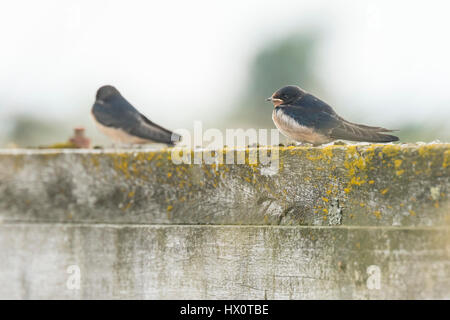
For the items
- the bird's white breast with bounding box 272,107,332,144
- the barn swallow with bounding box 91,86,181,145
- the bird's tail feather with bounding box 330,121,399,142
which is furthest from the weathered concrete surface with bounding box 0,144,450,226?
the bird's white breast with bounding box 272,107,332,144

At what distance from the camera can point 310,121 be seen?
5043mm

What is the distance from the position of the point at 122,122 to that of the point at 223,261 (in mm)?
2507

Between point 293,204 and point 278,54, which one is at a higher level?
point 278,54

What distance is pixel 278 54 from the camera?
60812 mm

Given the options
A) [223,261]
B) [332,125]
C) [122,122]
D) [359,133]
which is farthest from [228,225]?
[122,122]

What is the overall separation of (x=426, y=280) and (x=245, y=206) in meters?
1.09

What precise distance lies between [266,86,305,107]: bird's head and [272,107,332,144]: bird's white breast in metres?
0.16

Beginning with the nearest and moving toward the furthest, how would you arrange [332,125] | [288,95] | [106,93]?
[332,125] < [288,95] < [106,93]

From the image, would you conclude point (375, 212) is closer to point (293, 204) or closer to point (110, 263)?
point (293, 204)

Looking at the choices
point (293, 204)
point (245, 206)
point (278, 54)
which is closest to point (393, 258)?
point (293, 204)

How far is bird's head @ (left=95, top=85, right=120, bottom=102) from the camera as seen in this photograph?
20.4ft

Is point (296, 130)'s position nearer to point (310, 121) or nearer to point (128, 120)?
point (310, 121)

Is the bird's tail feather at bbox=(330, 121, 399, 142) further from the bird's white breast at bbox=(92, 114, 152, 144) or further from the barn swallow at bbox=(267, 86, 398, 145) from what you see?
the bird's white breast at bbox=(92, 114, 152, 144)

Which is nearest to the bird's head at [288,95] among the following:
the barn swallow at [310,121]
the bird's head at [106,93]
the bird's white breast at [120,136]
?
the barn swallow at [310,121]
